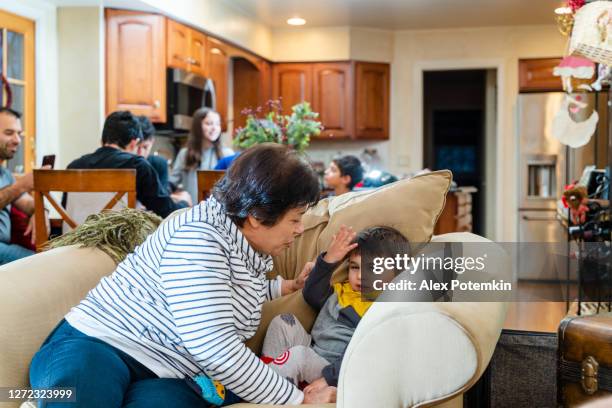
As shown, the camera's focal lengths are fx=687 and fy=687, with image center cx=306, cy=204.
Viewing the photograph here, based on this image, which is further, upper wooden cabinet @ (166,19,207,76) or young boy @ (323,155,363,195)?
upper wooden cabinet @ (166,19,207,76)

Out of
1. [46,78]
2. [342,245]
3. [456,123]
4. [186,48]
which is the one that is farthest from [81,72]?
[456,123]

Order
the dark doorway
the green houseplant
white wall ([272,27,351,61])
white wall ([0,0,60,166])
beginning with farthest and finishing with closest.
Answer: the dark doorway → white wall ([272,27,351,61]) → white wall ([0,0,60,166]) → the green houseplant

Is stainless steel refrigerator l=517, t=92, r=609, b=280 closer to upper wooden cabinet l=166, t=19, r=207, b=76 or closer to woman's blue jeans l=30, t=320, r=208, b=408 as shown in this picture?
upper wooden cabinet l=166, t=19, r=207, b=76

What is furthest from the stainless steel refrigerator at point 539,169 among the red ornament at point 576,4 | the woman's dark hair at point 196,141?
the red ornament at point 576,4

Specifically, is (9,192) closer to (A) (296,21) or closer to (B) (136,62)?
(B) (136,62)

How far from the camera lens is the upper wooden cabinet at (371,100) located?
22.5 ft

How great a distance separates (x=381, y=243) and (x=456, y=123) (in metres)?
8.88

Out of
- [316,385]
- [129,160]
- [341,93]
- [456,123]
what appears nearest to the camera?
[316,385]

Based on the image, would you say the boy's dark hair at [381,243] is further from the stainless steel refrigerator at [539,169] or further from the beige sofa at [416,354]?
the stainless steel refrigerator at [539,169]

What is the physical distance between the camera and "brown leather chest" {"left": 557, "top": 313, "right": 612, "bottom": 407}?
5.66 feet

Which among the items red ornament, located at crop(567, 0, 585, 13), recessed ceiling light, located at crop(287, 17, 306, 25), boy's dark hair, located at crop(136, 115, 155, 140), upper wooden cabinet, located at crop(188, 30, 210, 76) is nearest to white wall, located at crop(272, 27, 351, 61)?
recessed ceiling light, located at crop(287, 17, 306, 25)

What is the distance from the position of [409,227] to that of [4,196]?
207 cm

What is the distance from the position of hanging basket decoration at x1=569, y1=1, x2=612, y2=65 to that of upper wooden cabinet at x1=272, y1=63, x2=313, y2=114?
4676mm

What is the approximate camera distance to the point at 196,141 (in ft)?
15.3
